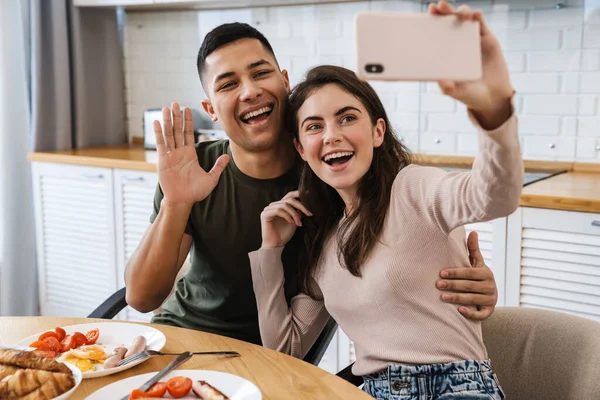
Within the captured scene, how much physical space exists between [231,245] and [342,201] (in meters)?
0.33

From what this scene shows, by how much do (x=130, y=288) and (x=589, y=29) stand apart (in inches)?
76.8

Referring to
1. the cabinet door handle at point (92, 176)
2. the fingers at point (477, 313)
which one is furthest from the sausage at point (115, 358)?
the cabinet door handle at point (92, 176)

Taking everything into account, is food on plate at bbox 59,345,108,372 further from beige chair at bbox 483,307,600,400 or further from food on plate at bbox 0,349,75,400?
beige chair at bbox 483,307,600,400

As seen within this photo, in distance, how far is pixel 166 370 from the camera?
1.23 meters

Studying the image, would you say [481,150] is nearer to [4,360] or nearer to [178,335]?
[178,335]

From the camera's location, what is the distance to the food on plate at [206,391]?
112cm

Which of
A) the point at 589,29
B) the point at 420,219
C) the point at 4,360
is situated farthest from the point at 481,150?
the point at 589,29

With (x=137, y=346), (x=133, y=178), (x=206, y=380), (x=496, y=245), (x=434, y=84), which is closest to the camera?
(x=206, y=380)

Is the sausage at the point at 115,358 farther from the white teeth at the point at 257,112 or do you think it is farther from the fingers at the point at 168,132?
the white teeth at the point at 257,112

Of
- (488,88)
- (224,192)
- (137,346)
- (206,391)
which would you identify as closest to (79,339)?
(137,346)

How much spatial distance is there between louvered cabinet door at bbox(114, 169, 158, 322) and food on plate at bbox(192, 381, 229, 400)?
2.10 m

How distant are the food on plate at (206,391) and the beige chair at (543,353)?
27.1 inches

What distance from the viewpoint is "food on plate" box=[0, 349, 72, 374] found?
43.3 inches

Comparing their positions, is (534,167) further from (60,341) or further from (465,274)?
(60,341)
